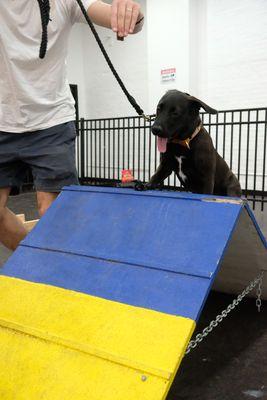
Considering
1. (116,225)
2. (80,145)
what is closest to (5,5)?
(116,225)

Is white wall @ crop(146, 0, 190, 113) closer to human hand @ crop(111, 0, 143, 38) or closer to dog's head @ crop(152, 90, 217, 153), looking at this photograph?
dog's head @ crop(152, 90, 217, 153)

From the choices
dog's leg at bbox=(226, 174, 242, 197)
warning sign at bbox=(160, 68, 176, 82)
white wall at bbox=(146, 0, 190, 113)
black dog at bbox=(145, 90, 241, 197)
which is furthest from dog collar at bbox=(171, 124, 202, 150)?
warning sign at bbox=(160, 68, 176, 82)

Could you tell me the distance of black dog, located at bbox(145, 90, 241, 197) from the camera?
1938 mm

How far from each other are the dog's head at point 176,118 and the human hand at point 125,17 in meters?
0.59

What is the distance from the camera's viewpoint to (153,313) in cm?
110

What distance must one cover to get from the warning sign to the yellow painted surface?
546cm

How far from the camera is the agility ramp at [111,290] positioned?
1.01 metres

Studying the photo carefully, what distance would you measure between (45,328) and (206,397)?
555 millimetres

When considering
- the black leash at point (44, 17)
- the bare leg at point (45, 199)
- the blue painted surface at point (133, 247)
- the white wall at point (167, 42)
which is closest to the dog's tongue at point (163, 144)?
the blue painted surface at point (133, 247)

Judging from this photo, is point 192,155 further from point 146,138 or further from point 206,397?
point 146,138

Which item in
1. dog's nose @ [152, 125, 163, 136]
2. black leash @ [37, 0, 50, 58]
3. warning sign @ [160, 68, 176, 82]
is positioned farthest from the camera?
warning sign @ [160, 68, 176, 82]

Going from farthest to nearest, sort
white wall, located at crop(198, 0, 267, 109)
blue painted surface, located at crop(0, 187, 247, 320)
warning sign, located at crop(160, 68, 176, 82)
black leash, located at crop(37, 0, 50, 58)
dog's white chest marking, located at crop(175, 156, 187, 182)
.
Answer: warning sign, located at crop(160, 68, 176, 82)
white wall, located at crop(198, 0, 267, 109)
dog's white chest marking, located at crop(175, 156, 187, 182)
black leash, located at crop(37, 0, 50, 58)
blue painted surface, located at crop(0, 187, 247, 320)

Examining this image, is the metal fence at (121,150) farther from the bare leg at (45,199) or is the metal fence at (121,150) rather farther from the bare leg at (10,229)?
the bare leg at (45,199)

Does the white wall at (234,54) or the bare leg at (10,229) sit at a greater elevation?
the white wall at (234,54)
